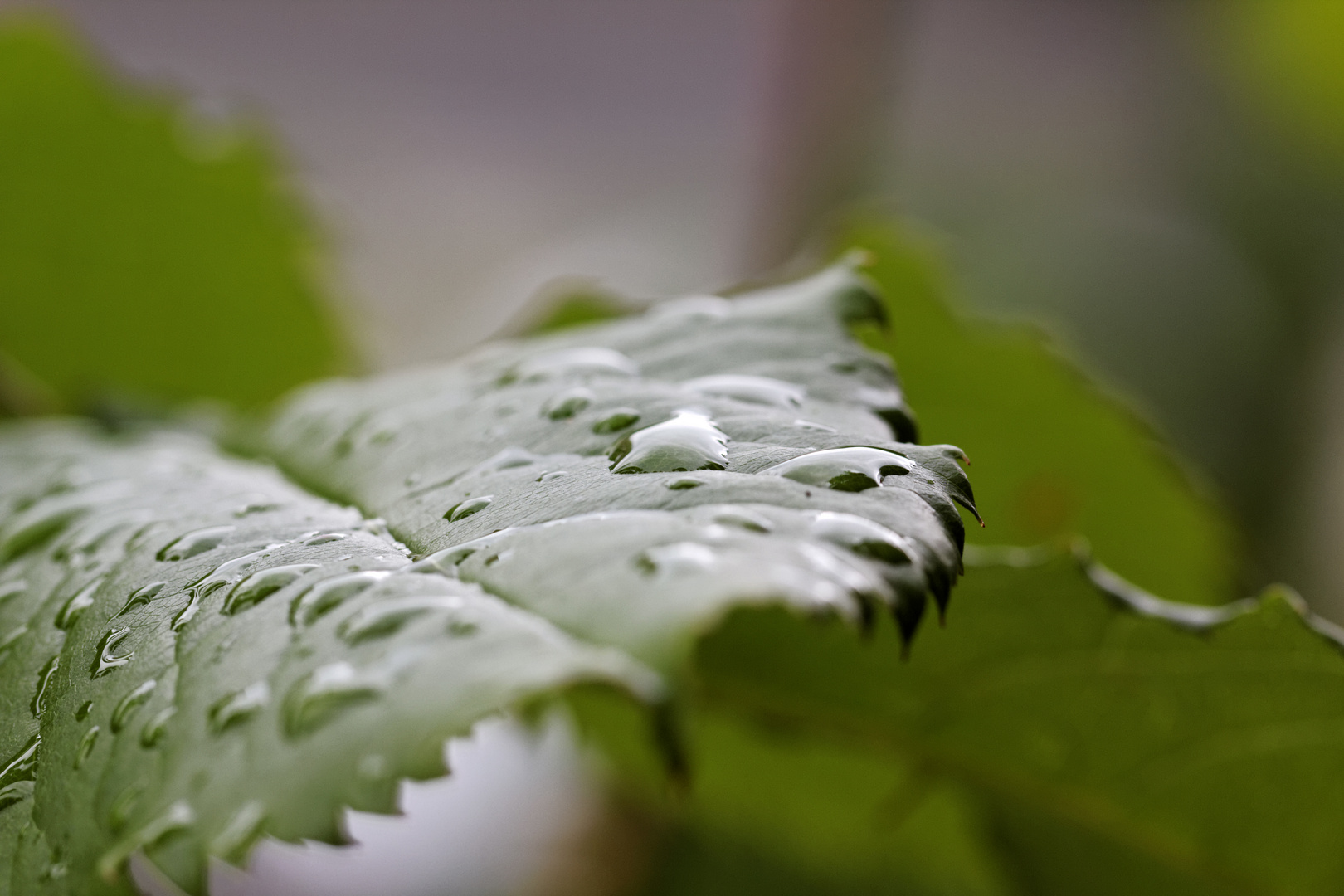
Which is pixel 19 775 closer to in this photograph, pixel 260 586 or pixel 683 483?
pixel 260 586

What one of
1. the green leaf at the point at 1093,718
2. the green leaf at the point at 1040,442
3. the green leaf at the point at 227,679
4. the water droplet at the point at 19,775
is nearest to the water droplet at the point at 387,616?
the green leaf at the point at 227,679

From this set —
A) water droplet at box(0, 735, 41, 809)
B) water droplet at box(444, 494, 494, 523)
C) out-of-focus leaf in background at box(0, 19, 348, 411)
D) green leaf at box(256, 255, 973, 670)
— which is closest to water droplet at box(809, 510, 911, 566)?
green leaf at box(256, 255, 973, 670)

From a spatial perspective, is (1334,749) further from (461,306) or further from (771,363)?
(461,306)

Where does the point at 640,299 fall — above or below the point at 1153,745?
above

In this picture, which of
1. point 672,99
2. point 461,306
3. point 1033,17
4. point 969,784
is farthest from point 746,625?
point 672,99

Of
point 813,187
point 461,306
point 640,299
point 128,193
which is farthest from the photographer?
point 461,306

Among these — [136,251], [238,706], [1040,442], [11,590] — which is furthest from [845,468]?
[136,251]
